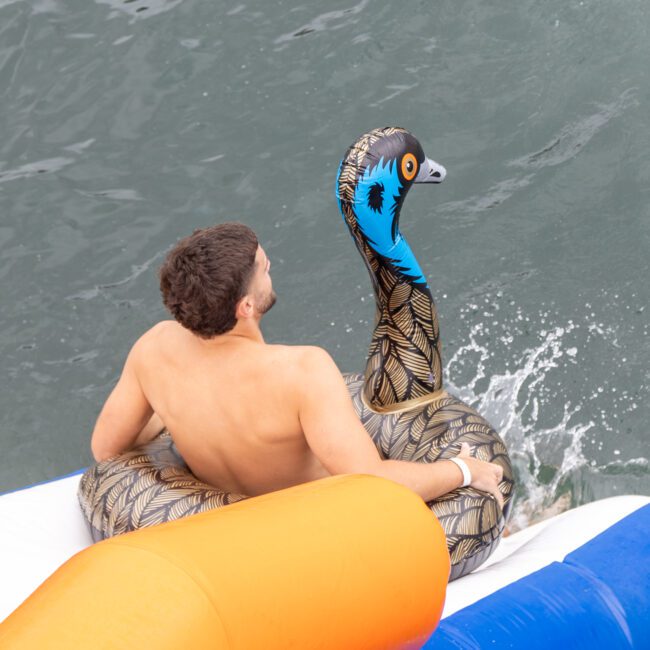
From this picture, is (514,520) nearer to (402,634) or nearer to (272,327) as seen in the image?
(272,327)

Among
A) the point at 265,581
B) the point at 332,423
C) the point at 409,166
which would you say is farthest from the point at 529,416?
the point at 265,581

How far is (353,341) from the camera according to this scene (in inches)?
185

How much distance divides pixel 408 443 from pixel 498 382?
138 centimetres

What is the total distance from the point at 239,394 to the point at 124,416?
1.48 ft

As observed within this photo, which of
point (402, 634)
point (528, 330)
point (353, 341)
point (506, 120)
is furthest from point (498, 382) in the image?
point (402, 634)

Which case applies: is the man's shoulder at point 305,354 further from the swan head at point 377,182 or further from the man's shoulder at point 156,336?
the swan head at point 377,182

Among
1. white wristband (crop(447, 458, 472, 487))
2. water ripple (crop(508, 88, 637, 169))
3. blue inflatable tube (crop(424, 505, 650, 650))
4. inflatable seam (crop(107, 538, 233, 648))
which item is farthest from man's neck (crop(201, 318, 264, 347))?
water ripple (crop(508, 88, 637, 169))

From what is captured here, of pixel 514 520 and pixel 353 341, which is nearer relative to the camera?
pixel 514 520

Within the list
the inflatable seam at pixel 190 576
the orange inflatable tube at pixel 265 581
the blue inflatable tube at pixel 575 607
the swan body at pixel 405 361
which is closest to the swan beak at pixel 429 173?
the swan body at pixel 405 361

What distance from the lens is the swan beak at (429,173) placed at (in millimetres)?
3016

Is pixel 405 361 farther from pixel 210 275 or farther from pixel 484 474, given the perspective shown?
pixel 210 275

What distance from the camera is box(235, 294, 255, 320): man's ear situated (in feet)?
7.57

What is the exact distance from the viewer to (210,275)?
2260 mm

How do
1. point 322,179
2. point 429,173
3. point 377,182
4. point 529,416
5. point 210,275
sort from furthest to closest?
point 322,179
point 529,416
point 429,173
point 377,182
point 210,275
